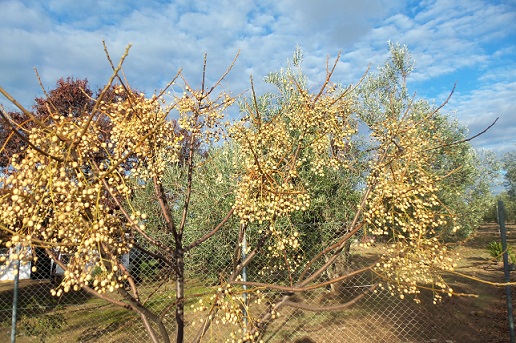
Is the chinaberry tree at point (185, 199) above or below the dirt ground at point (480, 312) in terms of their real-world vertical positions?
above

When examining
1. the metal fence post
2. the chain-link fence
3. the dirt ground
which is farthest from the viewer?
the dirt ground

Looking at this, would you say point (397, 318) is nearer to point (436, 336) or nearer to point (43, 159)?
point (436, 336)

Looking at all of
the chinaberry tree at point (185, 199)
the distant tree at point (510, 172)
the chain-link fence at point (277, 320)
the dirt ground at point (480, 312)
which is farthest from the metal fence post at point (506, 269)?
the distant tree at point (510, 172)

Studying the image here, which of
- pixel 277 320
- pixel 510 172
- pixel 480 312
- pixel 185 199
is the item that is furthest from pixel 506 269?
pixel 510 172

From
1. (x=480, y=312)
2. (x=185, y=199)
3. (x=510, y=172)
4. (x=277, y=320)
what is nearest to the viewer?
(x=185, y=199)

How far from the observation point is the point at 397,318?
7859 millimetres

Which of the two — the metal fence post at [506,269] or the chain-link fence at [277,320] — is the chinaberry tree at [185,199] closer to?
the chain-link fence at [277,320]

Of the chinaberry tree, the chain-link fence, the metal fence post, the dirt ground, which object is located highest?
the chinaberry tree

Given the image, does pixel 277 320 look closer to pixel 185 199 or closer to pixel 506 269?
pixel 506 269

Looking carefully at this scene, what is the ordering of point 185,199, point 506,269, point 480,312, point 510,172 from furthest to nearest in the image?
1. point 510,172
2. point 480,312
3. point 506,269
4. point 185,199

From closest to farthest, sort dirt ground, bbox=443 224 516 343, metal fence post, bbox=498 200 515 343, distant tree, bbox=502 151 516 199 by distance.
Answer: metal fence post, bbox=498 200 515 343
dirt ground, bbox=443 224 516 343
distant tree, bbox=502 151 516 199

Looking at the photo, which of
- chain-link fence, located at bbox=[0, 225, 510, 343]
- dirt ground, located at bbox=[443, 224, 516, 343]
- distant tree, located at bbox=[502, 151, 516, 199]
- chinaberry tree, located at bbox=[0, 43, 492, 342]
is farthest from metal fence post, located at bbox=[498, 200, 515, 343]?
distant tree, located at bbox=[502, 151, 516, 199]

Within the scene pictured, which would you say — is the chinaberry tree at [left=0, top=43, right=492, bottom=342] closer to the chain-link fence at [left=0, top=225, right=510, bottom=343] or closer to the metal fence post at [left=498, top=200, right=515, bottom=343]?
the chain-link fence at [left=0, top=225, right=510, bottom=343]

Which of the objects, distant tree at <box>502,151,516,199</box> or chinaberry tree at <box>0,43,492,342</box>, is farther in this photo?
distant tree at <box>502,151,516,199</box>
